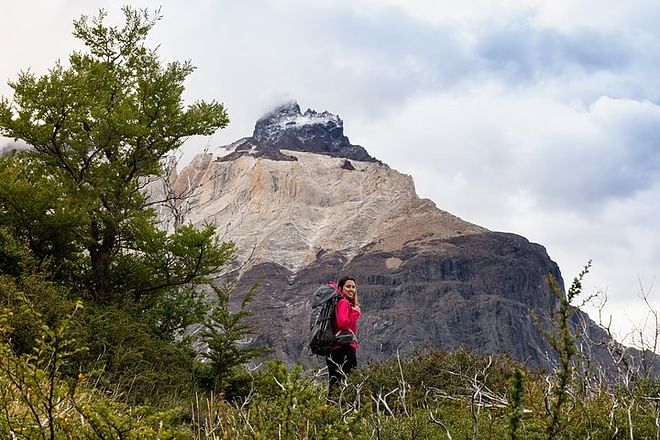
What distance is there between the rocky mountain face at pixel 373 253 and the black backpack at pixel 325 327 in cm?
10066

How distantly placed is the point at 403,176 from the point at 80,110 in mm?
140043

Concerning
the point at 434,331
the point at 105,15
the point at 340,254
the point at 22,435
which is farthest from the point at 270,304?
the point at 22,435

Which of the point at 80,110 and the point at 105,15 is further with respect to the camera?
the point at 105,15

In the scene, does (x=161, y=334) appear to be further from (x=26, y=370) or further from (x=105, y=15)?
(x=26, y=370)

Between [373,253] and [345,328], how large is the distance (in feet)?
427

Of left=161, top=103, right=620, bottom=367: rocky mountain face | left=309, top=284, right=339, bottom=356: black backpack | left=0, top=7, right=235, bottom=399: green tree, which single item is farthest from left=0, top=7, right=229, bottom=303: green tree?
left=161, top=103, right=620, bottom=367: rocky mountain face

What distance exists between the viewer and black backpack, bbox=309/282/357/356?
8.89m

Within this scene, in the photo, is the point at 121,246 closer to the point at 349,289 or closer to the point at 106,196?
the point at 106,196

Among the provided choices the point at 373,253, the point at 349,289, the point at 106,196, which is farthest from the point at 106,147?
the point at 373,253

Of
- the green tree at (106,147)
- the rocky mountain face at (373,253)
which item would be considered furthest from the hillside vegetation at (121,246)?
the rocky mountain face at (373,253)

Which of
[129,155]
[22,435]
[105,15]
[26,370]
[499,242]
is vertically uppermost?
[499,242]

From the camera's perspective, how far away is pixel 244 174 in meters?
145

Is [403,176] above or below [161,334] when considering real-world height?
above

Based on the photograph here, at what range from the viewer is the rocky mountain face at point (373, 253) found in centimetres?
12031
